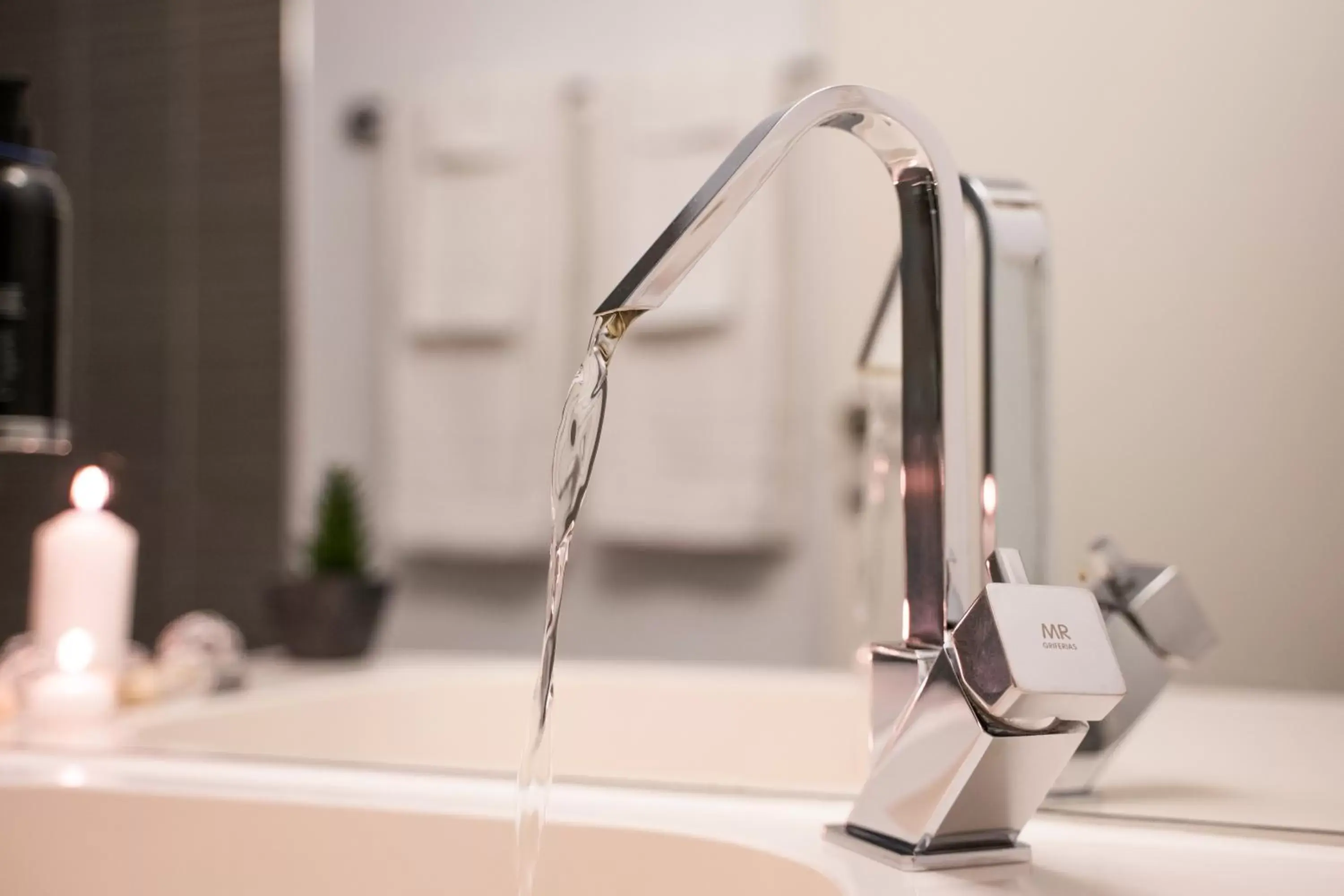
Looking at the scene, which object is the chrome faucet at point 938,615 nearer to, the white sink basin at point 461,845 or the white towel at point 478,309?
the white sink basin at point 461,845

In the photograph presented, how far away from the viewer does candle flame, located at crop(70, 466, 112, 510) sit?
1.04 meters

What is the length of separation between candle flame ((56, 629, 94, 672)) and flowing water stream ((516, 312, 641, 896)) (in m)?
0.53

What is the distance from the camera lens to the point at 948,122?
854 millimetres

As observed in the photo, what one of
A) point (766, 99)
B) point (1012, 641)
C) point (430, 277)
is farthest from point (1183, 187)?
point (430, 277)

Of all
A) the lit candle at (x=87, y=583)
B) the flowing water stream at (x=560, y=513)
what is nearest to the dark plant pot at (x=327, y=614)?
the lit candle at (x=87, y=583)

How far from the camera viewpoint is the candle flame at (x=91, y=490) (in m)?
1.04

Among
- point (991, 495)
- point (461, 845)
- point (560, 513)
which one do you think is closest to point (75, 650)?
point (461, 845)

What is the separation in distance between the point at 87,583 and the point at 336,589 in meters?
0.20

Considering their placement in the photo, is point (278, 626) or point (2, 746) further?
point (278, 626)

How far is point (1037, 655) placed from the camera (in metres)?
0.47

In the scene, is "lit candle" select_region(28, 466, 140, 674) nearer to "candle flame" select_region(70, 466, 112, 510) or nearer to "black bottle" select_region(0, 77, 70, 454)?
"candle flame" select_region(70, 466, 112, 510)

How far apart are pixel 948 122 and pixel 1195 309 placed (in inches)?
8.1

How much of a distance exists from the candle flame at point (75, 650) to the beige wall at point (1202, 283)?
0.74 meters

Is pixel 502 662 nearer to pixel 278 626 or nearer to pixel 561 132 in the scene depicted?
pixel 278 626
